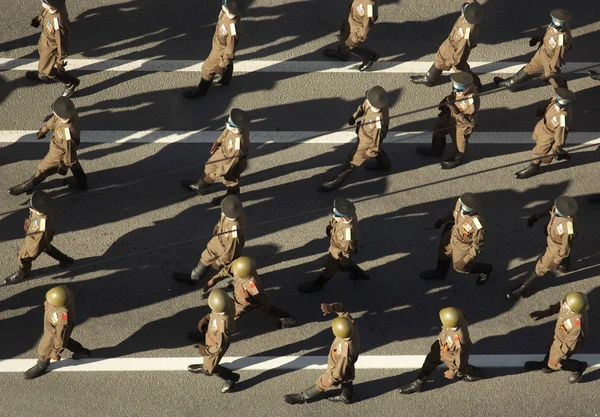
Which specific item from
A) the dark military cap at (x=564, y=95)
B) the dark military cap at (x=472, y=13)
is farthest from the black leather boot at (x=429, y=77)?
the dark military cap at (x=564, y=95)

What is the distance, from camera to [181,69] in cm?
1652

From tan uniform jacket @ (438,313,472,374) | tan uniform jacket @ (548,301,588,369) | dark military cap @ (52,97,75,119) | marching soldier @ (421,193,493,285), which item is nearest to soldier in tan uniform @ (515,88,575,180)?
marching soldier @ (421,193,493,285)

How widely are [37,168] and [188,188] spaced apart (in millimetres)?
2242

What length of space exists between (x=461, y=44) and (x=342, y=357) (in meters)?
5.84

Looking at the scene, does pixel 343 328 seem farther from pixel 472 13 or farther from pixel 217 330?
pixel 472 13

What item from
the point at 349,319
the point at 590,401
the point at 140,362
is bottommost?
the point at 590,401

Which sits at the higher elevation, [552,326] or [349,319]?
[349,319]

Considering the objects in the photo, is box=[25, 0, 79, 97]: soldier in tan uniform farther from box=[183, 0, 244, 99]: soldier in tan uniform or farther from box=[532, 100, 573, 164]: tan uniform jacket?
box=[532, 100, 573, 164]: tan uniform jacket

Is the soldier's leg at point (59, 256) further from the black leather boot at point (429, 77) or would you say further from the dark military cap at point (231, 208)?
the black leather boot at point (429, 77)

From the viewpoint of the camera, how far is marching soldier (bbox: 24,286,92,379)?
12.4 metres

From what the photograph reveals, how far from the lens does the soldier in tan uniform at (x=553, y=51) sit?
15375mm

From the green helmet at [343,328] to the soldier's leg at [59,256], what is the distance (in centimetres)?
416

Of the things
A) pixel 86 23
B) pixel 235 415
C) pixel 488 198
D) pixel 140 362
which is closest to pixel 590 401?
pixel 488 198

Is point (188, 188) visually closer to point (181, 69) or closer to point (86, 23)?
point (181, 69)
